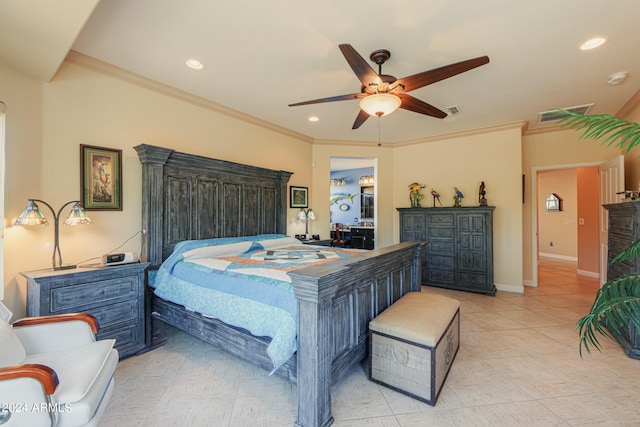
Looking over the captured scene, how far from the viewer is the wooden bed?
5.31 feet

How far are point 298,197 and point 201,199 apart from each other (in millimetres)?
1893

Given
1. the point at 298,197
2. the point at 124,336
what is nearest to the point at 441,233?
the point at 298,197

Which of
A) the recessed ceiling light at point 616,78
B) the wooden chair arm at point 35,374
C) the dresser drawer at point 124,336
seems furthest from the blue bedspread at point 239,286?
the recessed ceiling light at point 616,78

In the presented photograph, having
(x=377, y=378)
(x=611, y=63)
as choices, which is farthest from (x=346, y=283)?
(x=611, y=63)

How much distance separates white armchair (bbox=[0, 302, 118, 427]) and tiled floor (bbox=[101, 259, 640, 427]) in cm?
54

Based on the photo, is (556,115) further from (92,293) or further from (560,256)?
(92,293)

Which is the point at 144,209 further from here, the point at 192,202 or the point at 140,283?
the point at 140,283

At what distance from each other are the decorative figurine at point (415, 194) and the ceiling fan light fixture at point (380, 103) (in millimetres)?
3113

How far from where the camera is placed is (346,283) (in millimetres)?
1851

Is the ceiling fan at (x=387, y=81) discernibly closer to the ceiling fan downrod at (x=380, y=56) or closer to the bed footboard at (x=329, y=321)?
the ceiling fan downrod at (x=380, y=56)

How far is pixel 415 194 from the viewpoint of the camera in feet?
17.5

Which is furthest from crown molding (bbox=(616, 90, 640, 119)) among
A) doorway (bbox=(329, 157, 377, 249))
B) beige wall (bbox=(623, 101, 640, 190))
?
doorway (bbox=(329, 157, 377, 249))

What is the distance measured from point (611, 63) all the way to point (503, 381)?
3.19m

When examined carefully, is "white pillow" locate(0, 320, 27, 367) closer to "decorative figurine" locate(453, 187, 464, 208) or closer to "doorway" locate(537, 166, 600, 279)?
"decorative figurine" locate(453, 187, 464, 208)
